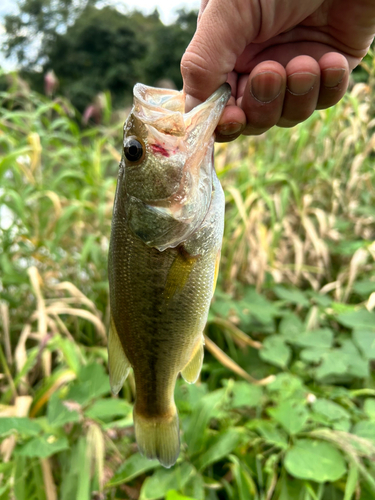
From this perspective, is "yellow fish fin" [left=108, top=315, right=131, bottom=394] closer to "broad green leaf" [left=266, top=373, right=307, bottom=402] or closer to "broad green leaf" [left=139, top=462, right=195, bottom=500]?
"broad green leaf" [left=139, top=462, right=195, bottom=500]

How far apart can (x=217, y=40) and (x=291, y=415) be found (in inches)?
54.3

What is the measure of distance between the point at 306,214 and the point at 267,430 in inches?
67.5

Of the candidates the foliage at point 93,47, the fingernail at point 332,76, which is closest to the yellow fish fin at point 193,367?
the fingernail at point 332,76

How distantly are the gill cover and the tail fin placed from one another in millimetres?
544

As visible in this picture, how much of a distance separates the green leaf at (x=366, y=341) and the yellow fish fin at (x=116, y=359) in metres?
1.13

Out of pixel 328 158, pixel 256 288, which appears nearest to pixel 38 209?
pixel 256 288

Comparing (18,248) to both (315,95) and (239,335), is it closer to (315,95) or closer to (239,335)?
(239,335)

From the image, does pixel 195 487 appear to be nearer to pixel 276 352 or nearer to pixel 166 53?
pixel 276 352

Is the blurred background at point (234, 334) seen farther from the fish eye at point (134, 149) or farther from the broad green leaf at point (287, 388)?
the fish eye at point (134, 149)

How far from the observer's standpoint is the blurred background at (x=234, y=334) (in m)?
1.46

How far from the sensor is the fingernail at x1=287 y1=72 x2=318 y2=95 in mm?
1062

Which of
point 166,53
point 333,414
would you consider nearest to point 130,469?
point 333,414

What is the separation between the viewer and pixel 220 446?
151 centimetres

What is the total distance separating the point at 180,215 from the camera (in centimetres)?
99
